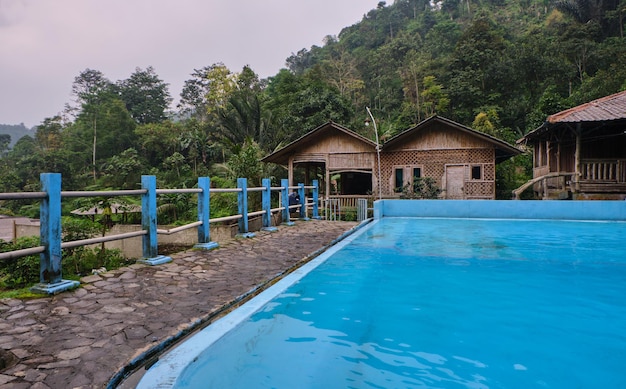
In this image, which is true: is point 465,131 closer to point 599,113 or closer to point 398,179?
point 398,179

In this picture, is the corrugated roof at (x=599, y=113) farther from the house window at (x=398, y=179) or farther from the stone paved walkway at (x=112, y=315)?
the stone paved walkway at (x=112, y=315)

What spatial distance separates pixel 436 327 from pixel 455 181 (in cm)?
1310

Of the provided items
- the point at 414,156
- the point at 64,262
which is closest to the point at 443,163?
the point at 414,156

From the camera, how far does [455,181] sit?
50.5 feet

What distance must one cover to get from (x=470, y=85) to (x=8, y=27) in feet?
100

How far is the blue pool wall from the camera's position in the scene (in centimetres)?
1047

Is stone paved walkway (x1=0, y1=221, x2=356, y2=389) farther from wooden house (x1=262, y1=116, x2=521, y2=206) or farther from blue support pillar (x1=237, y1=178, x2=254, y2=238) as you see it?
wooden house (x1=262, y1=116, x2=521, y2=206)

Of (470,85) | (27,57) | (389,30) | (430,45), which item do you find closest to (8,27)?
(27,57)

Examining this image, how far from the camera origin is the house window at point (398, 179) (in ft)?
53.0

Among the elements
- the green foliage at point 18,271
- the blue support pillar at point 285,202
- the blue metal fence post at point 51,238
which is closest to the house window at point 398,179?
the blue support pillar at point 285,202

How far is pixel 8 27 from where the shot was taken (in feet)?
63.2

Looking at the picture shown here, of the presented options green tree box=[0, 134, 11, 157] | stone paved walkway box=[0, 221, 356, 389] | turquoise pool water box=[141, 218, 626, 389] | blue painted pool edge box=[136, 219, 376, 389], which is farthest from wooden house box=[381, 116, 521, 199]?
green tree box=[0, 134, 11, 157]

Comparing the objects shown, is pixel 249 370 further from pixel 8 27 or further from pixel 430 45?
pixel 430 45

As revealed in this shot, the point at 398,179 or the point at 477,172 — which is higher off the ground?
the point at 477,172
